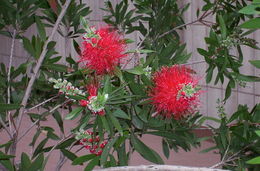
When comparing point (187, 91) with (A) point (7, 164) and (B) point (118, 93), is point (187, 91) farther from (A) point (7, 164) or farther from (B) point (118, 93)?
(A) point (7, 164)

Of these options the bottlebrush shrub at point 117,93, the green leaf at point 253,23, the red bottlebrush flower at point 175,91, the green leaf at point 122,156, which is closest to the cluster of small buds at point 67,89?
the bottlebrush shrub at point 117,93

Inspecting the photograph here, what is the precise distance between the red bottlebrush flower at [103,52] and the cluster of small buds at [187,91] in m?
0.14

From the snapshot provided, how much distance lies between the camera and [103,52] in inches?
34.1

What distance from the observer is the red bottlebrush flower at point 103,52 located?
34.0 inches

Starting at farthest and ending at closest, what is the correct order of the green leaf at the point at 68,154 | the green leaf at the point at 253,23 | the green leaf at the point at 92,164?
the green leaf at the point at 68,154 → the green leaf at the point at 92,164 → the green leaf at the point at 253,23

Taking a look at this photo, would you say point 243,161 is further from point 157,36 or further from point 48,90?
point 48,90

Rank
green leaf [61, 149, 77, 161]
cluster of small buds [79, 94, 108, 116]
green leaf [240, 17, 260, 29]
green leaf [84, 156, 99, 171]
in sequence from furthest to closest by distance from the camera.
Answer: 1. green leaf [61, 149, 77, 161]
2. green leaf [84, 156, 99, 171]
3. cluster of small buds [79, 94, 108, 116]
4. green leaf [240, 17, 260, 29]

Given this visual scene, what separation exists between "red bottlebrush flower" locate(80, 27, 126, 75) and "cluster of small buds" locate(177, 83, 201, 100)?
14cm

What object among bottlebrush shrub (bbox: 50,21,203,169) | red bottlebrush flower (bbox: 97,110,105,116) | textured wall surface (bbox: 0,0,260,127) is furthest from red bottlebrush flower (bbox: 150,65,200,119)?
textured wall surface (bbox: 0,0,260,127)

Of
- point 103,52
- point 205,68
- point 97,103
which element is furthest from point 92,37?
point 205,68

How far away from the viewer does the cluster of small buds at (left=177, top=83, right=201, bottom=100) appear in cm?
84

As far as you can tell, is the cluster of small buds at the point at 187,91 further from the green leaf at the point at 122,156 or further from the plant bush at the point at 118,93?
the green leaf at the point at 122,156

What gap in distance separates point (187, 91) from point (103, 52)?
18cm

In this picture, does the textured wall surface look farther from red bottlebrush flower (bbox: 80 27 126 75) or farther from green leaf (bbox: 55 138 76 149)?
red bottlebrush flower (bbox: 80 27 126 75)
